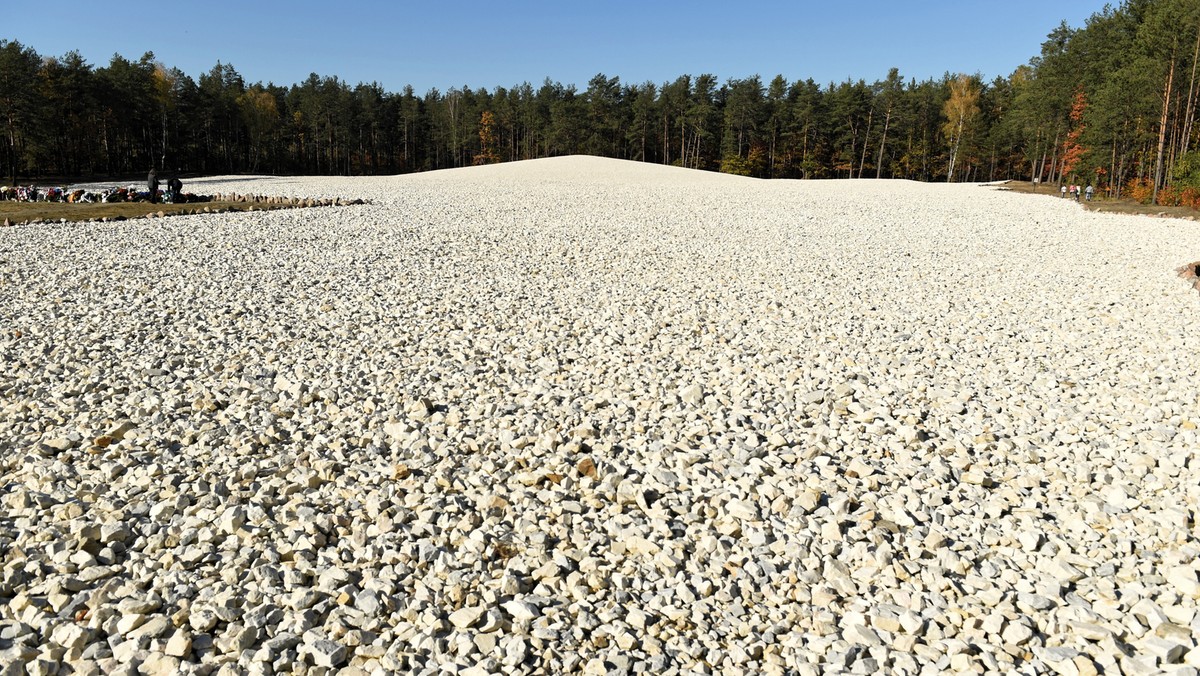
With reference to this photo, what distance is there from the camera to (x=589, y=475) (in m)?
5.92

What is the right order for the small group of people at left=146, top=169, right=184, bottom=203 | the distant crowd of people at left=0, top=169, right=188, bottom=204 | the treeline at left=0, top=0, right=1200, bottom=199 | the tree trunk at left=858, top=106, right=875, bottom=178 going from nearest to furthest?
the small group of people at left=146, top=169, right=184, bottom=203
the distant crowd of people at left=0, top=169, right=188, bottom=204
the treeline at left=0, top=0, right=1200, bottom=199
the tree trunk at left=858, top=106, right=875, bottom=178

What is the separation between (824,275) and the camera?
14.3 m

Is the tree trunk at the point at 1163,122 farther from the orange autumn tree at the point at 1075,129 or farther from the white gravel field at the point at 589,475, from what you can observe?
the white gravel field at the point at 589,475

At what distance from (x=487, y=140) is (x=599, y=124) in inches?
537

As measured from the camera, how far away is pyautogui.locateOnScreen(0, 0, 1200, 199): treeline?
149ft

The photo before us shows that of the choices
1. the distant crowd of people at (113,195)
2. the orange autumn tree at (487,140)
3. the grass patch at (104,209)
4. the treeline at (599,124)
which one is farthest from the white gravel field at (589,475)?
the orange autumn tree at (487,140)

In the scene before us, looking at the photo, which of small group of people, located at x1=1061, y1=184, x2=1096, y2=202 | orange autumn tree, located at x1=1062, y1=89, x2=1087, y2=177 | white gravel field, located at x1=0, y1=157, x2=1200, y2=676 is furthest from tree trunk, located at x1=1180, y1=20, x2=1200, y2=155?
white gravel field, located at x1=0, y1=157, x2=1200, y2=676

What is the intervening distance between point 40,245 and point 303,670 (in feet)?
53.6

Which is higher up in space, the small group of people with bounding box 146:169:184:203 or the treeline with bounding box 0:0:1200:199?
the treeline with bounding box 0:0:1200:199

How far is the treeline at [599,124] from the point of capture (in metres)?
45.3

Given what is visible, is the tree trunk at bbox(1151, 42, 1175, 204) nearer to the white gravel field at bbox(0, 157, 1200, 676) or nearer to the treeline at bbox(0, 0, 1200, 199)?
the treeline at bbox(0, 0, 1200, 199)

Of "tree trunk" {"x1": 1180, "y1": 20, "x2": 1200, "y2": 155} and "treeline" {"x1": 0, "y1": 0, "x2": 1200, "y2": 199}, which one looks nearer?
"tree trunk" {"x1": 1180, "y1": 20, "x2": 1200, "y2": 155}

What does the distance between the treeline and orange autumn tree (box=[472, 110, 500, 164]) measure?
21cm

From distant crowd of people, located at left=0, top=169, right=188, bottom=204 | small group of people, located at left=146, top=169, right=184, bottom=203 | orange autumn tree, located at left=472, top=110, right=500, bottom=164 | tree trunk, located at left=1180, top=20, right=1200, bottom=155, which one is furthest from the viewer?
orange autumn tree, located at left=472, top=110, right=500, bottom=164
